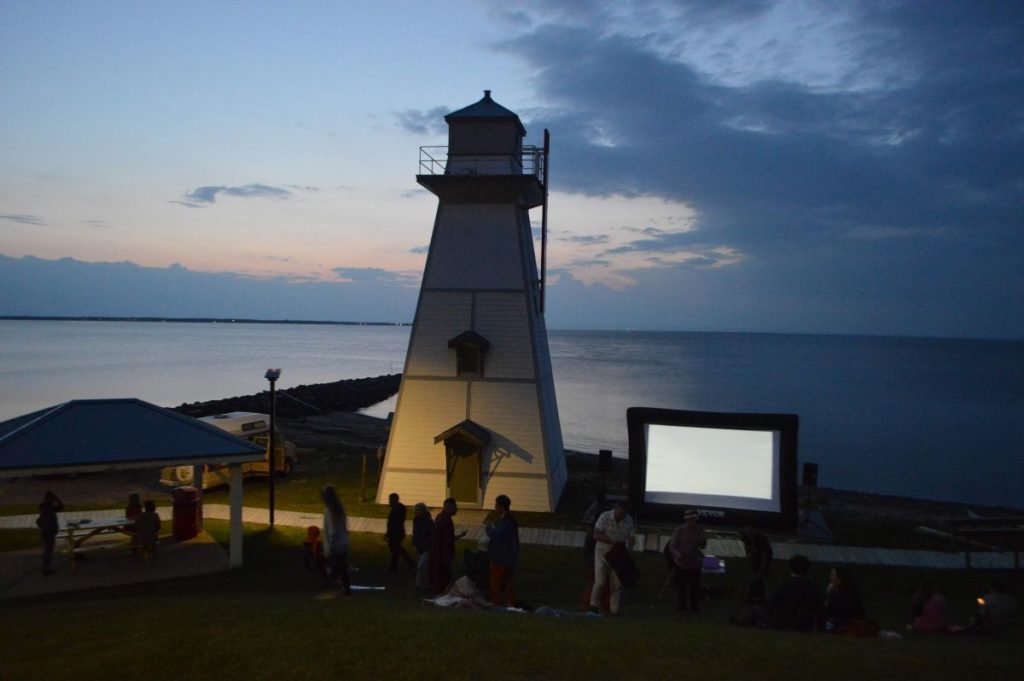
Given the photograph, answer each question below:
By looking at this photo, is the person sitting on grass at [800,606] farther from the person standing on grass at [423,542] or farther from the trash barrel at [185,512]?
the trash barrel at [185,512]

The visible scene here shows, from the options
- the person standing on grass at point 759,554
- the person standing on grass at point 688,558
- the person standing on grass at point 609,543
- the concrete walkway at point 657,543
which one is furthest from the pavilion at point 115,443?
the person standing on grass at point 759,554

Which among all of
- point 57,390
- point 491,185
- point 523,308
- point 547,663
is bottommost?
point 57,390

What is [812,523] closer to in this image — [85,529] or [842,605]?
[842,605]

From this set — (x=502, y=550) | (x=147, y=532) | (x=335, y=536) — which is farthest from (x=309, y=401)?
(x=502, y=550)

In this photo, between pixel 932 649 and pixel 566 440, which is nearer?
pixel 932 649

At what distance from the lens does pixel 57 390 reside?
6544 centimetres

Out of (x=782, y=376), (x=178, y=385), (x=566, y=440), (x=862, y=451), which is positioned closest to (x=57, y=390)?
(x=178, y=385)

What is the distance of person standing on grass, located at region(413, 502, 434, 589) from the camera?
10414 millimetres

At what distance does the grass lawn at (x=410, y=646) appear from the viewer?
5.96 m

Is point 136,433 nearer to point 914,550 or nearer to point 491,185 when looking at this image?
point 491,185

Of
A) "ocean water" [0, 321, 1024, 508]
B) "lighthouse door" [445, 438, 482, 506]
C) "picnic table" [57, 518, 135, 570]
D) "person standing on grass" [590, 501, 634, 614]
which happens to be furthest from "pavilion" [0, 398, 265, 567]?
"ocean water" [0, 321, 1024, 508]

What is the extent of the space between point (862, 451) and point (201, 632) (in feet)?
141

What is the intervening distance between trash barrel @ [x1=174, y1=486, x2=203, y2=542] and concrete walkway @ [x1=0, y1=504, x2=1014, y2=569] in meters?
2.19

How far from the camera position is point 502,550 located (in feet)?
30.1
